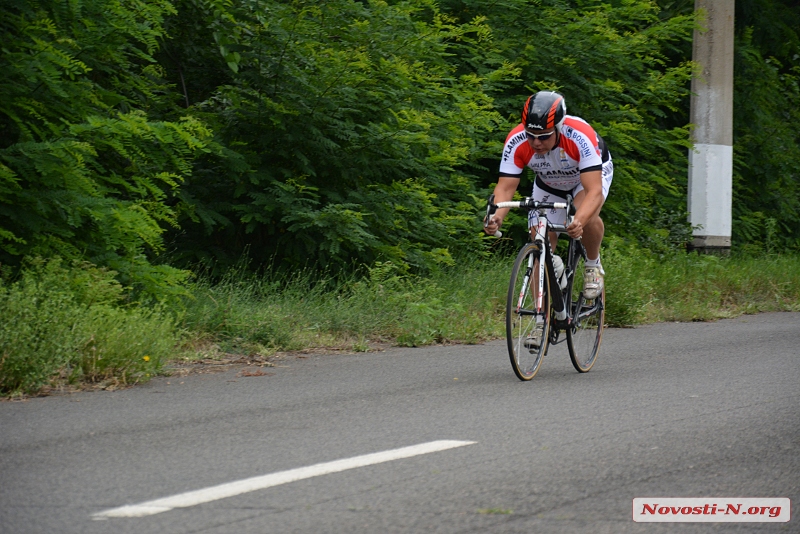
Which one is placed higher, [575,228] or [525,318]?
[575,228]

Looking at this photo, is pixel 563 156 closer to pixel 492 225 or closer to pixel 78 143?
pixel 492 225

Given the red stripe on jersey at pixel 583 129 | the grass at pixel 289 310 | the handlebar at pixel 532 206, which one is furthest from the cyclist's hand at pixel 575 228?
the grass at pixel 289 310

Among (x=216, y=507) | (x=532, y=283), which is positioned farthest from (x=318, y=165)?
(x=216, y=507)

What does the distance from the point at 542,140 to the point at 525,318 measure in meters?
1.30

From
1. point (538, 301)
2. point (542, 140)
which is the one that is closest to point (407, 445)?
point (538, 301)

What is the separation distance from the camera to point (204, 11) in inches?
425

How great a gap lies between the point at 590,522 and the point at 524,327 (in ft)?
11.5

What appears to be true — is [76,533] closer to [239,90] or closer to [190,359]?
[190,359]

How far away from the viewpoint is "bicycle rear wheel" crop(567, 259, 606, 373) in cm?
770

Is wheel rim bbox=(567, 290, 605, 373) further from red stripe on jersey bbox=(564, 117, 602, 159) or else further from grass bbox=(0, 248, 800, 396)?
grass bbox=(0, 248, 800, 396)

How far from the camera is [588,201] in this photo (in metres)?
7.20

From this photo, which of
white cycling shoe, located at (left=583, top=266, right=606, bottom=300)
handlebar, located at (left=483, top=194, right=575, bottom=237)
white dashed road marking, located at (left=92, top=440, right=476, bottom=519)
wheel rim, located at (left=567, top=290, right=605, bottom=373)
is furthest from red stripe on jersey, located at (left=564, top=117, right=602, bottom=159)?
white dashed road marking, located at (left=92, top=440, right=476, bottom=519)

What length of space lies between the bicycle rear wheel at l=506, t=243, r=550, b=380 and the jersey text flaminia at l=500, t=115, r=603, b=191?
0.67m

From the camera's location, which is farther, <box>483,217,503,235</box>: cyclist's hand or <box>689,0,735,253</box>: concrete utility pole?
<box>689,0,735,253</box>: concrete utility pole
